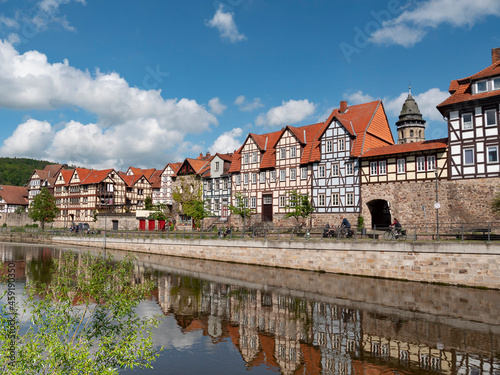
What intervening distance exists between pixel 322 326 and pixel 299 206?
965 inches

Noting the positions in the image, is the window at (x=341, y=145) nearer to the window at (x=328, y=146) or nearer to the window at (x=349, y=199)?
the window at (x=328, y=146)

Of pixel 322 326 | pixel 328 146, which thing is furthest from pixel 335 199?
pixel 322 326

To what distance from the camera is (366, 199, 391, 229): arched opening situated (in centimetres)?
3934

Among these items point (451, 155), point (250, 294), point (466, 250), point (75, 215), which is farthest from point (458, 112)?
point (75, 215)

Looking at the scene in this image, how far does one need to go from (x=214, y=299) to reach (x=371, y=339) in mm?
9420

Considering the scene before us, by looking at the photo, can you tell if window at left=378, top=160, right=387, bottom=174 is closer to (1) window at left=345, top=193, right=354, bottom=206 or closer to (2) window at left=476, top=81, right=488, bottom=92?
(1) window at left=345, top=193, right=354, bottom=206

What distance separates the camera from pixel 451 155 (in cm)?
3275

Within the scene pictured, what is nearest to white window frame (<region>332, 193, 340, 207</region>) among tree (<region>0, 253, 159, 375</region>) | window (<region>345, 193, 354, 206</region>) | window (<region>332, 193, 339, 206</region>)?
window (<region>332, 193, 339, 206</region>)

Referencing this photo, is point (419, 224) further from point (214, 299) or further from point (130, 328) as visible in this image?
point (130, 328)

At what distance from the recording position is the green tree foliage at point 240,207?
46.8 m

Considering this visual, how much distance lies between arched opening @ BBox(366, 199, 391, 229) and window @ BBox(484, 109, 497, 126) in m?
11.8

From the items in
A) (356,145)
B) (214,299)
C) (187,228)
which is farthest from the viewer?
(187,228)

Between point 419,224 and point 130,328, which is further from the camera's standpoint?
point 419,224

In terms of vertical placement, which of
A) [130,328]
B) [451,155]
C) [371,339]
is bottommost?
[371,339]
